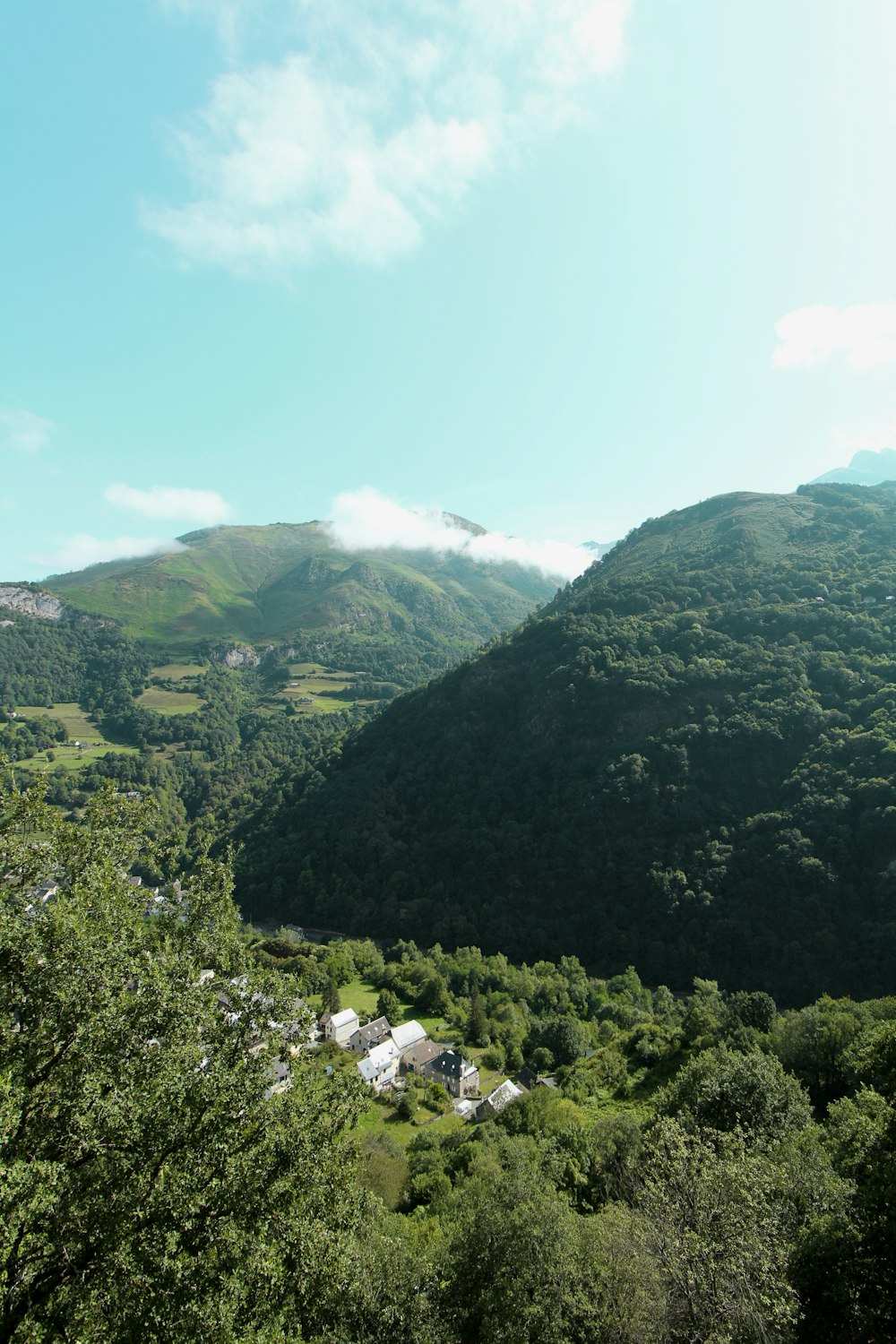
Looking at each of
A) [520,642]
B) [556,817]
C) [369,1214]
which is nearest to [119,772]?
[520,642]

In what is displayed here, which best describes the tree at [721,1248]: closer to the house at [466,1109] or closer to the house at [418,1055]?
the house at [466,1109]

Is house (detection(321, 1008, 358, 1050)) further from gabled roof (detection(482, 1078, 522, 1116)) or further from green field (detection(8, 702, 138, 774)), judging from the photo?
green field (detection(8, 702, 138, 774))

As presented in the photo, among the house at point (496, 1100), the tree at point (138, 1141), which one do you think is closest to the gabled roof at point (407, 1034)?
the house at point (496, 1100)

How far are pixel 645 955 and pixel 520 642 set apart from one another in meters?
66.5

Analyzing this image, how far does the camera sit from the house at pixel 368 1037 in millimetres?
50250

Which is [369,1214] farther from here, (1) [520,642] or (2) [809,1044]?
(1) [520,642]

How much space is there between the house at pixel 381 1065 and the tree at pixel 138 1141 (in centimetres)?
3657

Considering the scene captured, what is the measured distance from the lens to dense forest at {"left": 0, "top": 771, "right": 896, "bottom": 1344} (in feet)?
28.6

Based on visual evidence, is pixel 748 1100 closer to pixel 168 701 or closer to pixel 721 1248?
pixel 721 1248

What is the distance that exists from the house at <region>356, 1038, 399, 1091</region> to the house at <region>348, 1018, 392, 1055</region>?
3.80 feet

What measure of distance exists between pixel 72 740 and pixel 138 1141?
573ft

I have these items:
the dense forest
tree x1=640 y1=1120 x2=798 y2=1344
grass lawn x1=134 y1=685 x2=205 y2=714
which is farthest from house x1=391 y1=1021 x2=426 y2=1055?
grass lawn x1=134 y1=685 x2=205 y2=714

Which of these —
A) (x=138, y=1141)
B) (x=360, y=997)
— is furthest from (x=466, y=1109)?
(x=138, y=1141)

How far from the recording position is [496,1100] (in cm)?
4084
